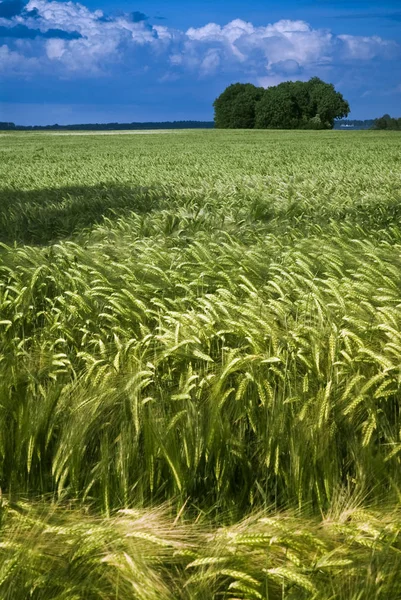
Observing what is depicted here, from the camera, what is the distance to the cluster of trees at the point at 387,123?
237ft

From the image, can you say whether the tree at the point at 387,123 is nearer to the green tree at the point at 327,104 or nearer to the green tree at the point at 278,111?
the green tree at the point at 327,104

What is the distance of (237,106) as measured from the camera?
3081 inches

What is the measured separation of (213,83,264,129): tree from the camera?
77.8 m

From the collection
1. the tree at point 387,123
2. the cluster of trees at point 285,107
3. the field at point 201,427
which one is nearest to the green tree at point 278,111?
the cluster of trees at point 285,107

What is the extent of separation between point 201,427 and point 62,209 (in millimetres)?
6472

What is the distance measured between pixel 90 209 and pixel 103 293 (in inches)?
188

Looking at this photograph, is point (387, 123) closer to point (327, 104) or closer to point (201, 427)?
point (327, 104)

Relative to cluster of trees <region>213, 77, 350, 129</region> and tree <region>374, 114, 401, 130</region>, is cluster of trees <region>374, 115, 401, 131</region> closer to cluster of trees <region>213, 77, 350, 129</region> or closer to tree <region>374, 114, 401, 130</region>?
tree <region>374, 114, 401, 130</region>

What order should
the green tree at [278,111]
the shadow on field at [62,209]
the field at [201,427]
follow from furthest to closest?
the green tree at [278,111], the shadow on field at [62,209], the field at [201,427]

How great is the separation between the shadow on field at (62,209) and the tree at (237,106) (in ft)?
232

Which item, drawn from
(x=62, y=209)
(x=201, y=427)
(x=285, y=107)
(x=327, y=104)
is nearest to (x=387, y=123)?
(x=327, y=104)

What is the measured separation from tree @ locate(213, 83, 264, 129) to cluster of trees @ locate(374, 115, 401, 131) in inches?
607

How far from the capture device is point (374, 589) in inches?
69.3

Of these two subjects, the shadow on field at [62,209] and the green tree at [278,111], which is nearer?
the shadow on field at [62,209]
